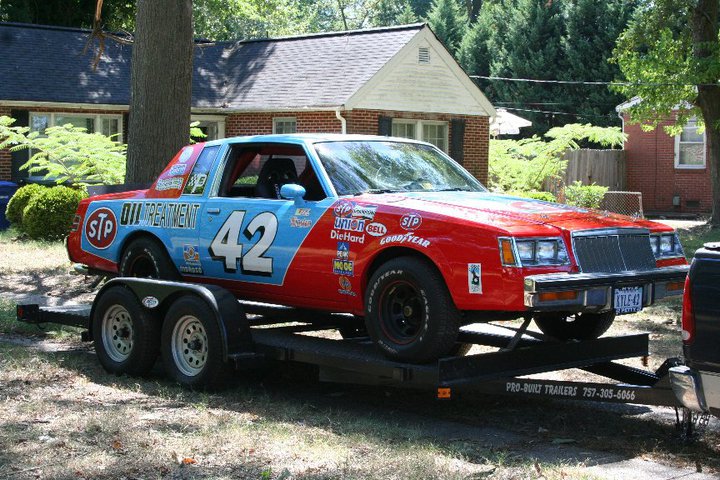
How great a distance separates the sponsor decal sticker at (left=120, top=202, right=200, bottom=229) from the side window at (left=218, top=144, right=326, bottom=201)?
32cm

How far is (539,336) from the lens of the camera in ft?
26.5

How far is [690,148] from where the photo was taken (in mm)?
34344

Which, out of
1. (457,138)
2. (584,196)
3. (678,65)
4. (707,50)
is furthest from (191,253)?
(584,196)

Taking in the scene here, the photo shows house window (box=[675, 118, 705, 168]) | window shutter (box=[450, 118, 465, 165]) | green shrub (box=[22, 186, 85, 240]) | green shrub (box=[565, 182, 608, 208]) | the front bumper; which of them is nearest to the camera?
the front bumper

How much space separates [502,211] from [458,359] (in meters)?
1.16

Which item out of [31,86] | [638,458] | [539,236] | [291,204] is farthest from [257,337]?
[31,86]

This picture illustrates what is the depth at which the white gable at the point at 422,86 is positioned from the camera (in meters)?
25.2

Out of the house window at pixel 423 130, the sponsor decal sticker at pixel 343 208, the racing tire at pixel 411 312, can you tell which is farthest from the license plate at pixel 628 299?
the house window at pixel 423 130

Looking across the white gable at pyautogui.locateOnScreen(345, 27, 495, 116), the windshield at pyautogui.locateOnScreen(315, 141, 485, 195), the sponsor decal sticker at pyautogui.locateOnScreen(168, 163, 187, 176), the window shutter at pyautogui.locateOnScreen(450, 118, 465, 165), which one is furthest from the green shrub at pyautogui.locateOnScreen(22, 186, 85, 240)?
the windshield at pyautogui.locateOnScreen(315, 141, 485, 195)

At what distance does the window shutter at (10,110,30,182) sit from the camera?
24.7 m

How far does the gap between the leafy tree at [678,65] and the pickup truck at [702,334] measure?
66.0ft

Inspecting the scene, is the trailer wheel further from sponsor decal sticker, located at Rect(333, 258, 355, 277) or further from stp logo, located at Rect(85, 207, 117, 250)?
stp logo, located at Rect(85, 207, 117, 250)

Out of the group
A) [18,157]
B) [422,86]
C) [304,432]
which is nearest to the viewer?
[304,432]

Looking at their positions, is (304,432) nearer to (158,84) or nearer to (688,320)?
(688,320)
